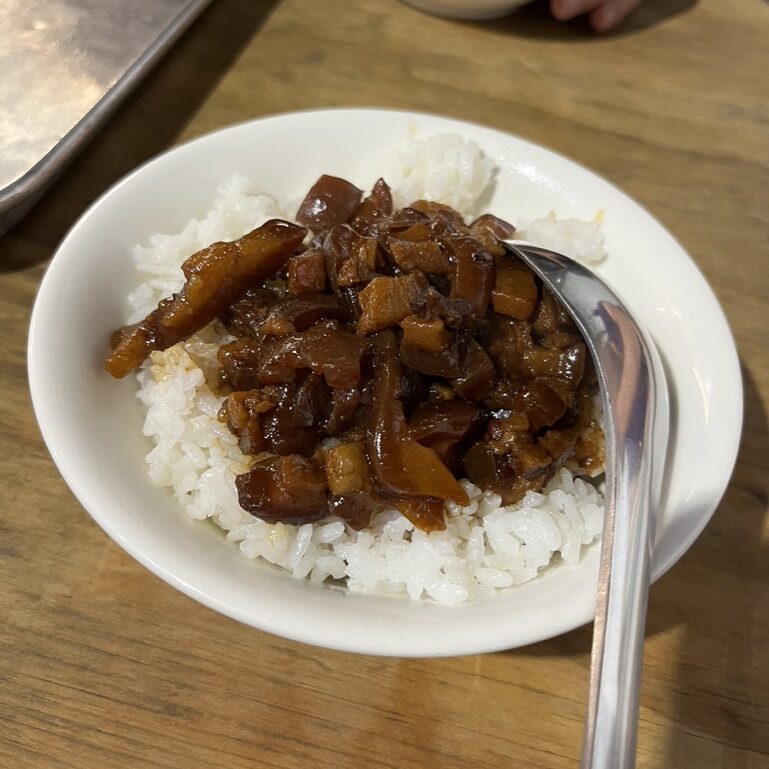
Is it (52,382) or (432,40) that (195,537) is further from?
(432,40)

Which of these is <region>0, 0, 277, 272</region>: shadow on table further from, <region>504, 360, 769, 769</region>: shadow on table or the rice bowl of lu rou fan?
<region>504, 360, 769, 769</region>: shadow on table

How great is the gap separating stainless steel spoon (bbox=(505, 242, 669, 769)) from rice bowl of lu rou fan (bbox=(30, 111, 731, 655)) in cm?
8

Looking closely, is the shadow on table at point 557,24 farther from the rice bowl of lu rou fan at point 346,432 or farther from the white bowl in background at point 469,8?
the rice bowl of lu rou fan at point 346,432

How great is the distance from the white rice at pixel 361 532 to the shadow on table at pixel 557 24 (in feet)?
8.63

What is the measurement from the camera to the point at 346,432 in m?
1.84

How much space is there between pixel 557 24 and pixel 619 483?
3.06 meters

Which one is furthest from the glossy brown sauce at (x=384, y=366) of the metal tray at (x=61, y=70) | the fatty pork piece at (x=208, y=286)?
the metal tray at (x=61, y=70)

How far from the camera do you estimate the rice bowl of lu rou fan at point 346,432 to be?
5.47 feet

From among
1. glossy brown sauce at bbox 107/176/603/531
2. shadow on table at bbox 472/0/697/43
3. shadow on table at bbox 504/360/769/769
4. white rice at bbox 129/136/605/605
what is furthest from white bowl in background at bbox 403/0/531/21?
shadow on table at bbox 504/360/769/769

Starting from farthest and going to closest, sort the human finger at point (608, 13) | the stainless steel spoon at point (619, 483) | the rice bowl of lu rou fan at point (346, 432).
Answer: the human finger at point (608, 13)
the rice bowl of lu rou fan at point (346, 432)
the stainless steel spoon at point (619, 483)

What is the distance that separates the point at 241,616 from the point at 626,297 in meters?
1.46

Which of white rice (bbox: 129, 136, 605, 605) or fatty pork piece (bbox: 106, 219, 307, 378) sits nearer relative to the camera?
white rice (bbox: 129, 136, 605, 605)

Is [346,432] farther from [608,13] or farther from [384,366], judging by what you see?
[608,13]

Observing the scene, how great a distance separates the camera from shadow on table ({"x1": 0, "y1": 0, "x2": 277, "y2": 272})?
2752 mm
